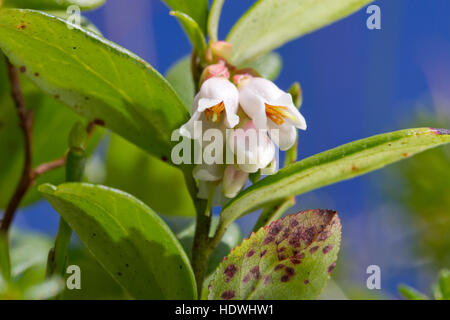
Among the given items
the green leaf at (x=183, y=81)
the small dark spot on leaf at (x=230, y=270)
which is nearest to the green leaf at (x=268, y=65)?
the green leaf at (x=183, y=81)

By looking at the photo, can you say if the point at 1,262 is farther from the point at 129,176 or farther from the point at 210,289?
the point at 129,176

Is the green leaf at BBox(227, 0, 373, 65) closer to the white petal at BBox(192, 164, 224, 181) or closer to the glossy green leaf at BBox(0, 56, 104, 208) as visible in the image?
the white petal at BBox(192, 164, 224, 181)

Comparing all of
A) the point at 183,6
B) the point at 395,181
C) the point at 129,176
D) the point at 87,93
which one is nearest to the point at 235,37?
the point at 183,6

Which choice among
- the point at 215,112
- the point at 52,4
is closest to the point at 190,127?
the point at 215,112

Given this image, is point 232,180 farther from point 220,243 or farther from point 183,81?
point 183,81

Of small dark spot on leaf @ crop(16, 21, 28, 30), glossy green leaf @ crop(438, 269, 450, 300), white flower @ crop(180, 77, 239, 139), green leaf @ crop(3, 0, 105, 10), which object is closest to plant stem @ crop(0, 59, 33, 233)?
green leaf @ crop(3, 0, 105, 10)

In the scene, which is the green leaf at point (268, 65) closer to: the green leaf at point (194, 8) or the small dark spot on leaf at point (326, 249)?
the green leaf at point (194, 8)

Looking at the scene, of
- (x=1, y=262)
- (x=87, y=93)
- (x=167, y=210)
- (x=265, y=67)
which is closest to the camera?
(x=1, y=262)
